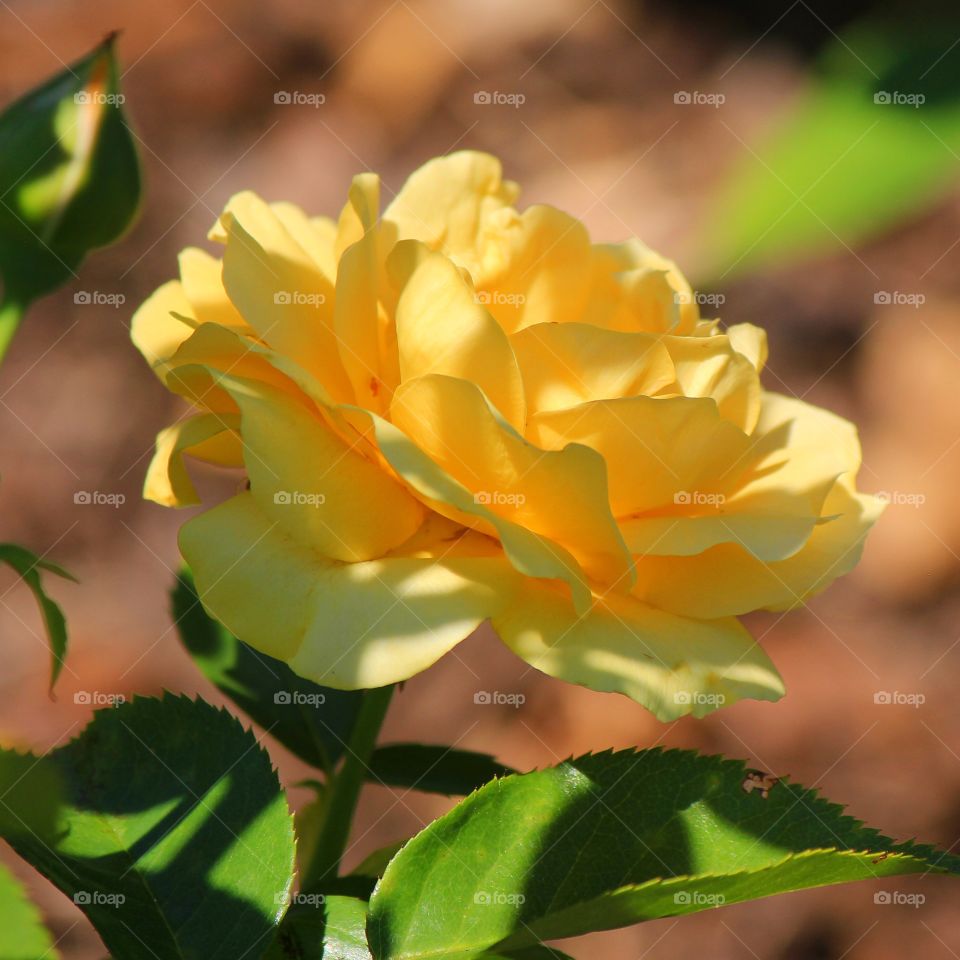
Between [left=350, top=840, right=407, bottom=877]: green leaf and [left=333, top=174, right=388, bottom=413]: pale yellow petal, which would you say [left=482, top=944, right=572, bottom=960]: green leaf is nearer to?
[left=350, top=840, right=407, bottom=877]: green leaf

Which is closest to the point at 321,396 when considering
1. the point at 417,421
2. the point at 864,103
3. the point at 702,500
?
the point at 417,421

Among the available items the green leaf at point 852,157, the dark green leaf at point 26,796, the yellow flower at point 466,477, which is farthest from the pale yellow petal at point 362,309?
the green leaf at point 852,157

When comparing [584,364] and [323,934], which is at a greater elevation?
[584,364]

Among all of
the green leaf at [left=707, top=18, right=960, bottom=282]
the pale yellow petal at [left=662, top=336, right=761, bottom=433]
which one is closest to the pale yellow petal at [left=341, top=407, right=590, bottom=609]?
the pale yellow petal at [left=662, top=336, right=761, bottom=433]

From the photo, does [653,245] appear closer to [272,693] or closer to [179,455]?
[272,693]

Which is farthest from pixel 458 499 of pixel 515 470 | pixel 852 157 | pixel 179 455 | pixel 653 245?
pixel 653 245

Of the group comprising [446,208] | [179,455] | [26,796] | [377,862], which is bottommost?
[377,862]
